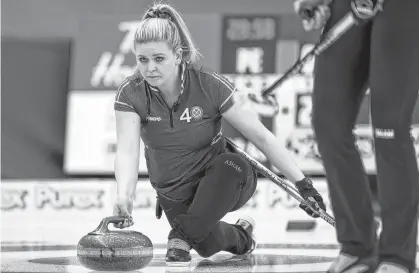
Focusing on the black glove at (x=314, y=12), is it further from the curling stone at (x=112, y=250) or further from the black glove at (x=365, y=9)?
the curling stone at (x=112, y=250)

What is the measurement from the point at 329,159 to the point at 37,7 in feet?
19.2

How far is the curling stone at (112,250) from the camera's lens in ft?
7.89

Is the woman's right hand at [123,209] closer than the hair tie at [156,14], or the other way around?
the woman's right hand at [123,209]

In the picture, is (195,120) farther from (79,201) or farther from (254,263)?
(79,201)

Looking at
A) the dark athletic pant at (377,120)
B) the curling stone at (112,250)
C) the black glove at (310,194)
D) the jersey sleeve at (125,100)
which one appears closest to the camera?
the dark athletic pant at (377,120)

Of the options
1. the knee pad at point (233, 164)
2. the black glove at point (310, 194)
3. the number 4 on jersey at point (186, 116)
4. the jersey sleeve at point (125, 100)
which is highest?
the jersey sleeve at point (125, 100)

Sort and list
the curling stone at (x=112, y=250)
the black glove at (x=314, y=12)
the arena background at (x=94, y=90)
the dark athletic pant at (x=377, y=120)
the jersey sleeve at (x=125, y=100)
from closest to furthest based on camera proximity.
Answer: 1. the dark athletic pant at (x=377, y=120)
2. the black glove at (x=314, y=12)
3. the curling stone at (x=112, y=250)
4. the jersey sleeve at (x=125, y=100)
5. the arena background at (x=94, y=90)

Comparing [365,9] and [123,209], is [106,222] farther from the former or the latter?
[365,9]

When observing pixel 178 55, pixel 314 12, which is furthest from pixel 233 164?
pixel 314 12

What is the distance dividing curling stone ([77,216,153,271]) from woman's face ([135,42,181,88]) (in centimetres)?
56

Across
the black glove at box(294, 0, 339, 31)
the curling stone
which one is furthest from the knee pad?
the black glove at box(294, 0, 339, 31)

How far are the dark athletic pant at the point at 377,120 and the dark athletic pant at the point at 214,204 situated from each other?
25.2 inches

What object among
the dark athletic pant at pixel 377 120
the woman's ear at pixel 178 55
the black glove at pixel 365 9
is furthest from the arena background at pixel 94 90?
the black glove at pixel 365 9

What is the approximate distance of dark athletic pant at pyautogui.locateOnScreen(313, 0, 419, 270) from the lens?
1.97 meters
